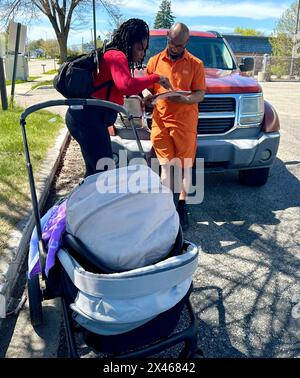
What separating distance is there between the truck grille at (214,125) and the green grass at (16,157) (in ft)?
7.55

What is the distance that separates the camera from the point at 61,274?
2.41m

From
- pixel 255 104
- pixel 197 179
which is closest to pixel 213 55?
pixel 255 104

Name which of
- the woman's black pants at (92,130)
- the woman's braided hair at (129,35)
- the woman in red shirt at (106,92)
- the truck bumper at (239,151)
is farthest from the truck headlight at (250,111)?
the woman's black pants at (92,130)

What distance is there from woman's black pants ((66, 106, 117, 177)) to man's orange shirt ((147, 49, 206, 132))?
828 millimetres

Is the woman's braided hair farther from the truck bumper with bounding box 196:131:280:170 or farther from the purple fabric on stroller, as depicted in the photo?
the truck bumper with bounding box 196:131:280:170

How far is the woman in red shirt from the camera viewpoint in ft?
10.7

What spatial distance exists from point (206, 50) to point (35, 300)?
5111mm

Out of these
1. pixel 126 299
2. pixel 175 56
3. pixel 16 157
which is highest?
pixel 175 56

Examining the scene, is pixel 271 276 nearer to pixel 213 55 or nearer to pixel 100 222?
pixel 100 222

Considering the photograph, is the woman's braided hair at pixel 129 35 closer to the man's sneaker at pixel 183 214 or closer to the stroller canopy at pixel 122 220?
the stroller canopy at pixel 122 220

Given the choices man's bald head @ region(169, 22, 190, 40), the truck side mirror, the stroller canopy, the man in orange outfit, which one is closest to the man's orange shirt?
the man in orange outfit

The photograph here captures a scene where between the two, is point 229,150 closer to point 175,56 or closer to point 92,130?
point 175,56

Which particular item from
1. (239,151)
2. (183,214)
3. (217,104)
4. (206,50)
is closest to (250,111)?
(217,104)

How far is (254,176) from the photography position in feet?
18.3
